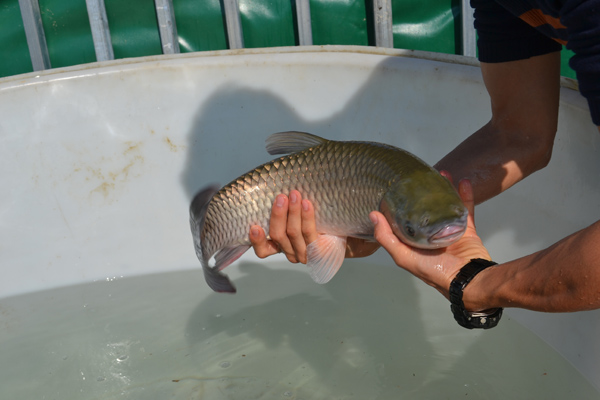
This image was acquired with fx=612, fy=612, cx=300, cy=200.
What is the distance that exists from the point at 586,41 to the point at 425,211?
0.32 m

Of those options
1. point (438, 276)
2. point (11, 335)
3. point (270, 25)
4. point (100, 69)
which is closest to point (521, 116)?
point (438, 276)

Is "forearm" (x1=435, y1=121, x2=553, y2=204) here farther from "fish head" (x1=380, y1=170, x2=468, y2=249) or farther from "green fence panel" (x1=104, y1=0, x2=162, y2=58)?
"green fence panel" (x1=104, y1=0, x2=162, y2=58)

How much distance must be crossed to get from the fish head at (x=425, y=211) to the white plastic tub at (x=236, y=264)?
0.48 m

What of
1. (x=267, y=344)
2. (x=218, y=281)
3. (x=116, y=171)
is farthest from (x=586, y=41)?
(x=116, y=171)

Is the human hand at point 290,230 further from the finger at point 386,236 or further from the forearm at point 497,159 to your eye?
the forearm at point 497,159

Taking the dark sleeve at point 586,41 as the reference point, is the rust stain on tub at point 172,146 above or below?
below

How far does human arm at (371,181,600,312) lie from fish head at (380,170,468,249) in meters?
0.04

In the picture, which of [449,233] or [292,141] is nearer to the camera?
[449,233]

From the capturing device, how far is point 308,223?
1117 mm

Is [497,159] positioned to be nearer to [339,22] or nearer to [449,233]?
[449,233]

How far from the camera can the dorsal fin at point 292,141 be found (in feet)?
3.59

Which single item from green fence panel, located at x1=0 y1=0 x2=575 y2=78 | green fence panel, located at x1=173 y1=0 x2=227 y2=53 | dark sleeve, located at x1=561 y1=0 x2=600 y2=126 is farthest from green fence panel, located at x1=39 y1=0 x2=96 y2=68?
dark sleeve, located at x1=561 y1=0 x2=600 y2=126

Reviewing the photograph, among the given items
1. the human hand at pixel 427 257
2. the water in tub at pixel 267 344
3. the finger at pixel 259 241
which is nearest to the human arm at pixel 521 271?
the human hand at pixel 427 257

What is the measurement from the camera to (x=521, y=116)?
1167mm
